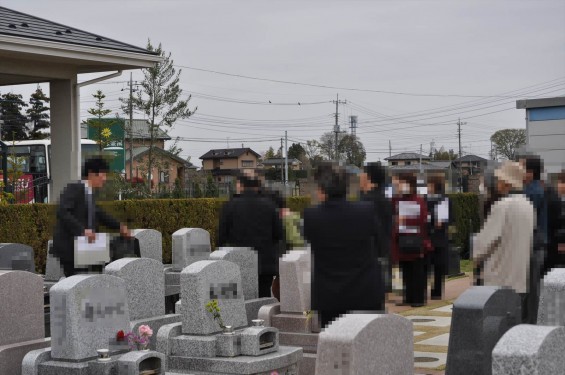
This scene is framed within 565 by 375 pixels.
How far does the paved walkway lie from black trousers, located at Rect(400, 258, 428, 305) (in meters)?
0.21

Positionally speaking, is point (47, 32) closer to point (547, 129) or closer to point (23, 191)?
point (23, 191)

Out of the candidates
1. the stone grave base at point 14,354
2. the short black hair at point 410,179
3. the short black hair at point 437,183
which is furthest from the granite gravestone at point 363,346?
the short black hair at point 437,183

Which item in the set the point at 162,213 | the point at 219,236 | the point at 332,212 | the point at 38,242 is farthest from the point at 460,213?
the point at 332,212

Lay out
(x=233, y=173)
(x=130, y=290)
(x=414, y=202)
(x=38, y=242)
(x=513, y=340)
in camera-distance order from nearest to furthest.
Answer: (x=513, y=340), (x=130, y=290), (x=233, y=173), (x=414, y=202), (x=38, y=242)

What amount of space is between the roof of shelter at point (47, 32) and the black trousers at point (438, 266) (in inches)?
260

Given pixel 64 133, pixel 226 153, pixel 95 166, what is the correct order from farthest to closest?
pixel 226 153 < pixel 64 133 < pixel 95 166

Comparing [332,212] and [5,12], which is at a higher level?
[5,12]

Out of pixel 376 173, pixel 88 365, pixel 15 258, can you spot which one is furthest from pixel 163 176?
pixel 88 365

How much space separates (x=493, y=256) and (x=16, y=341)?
4.63 m

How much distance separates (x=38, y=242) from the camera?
1584 cm

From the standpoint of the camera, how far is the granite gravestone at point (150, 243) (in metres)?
14.4

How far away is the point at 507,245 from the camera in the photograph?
25.4 feet

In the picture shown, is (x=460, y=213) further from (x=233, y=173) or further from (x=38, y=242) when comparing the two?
(x=233, y=173)

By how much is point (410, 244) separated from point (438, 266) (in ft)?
3.93
